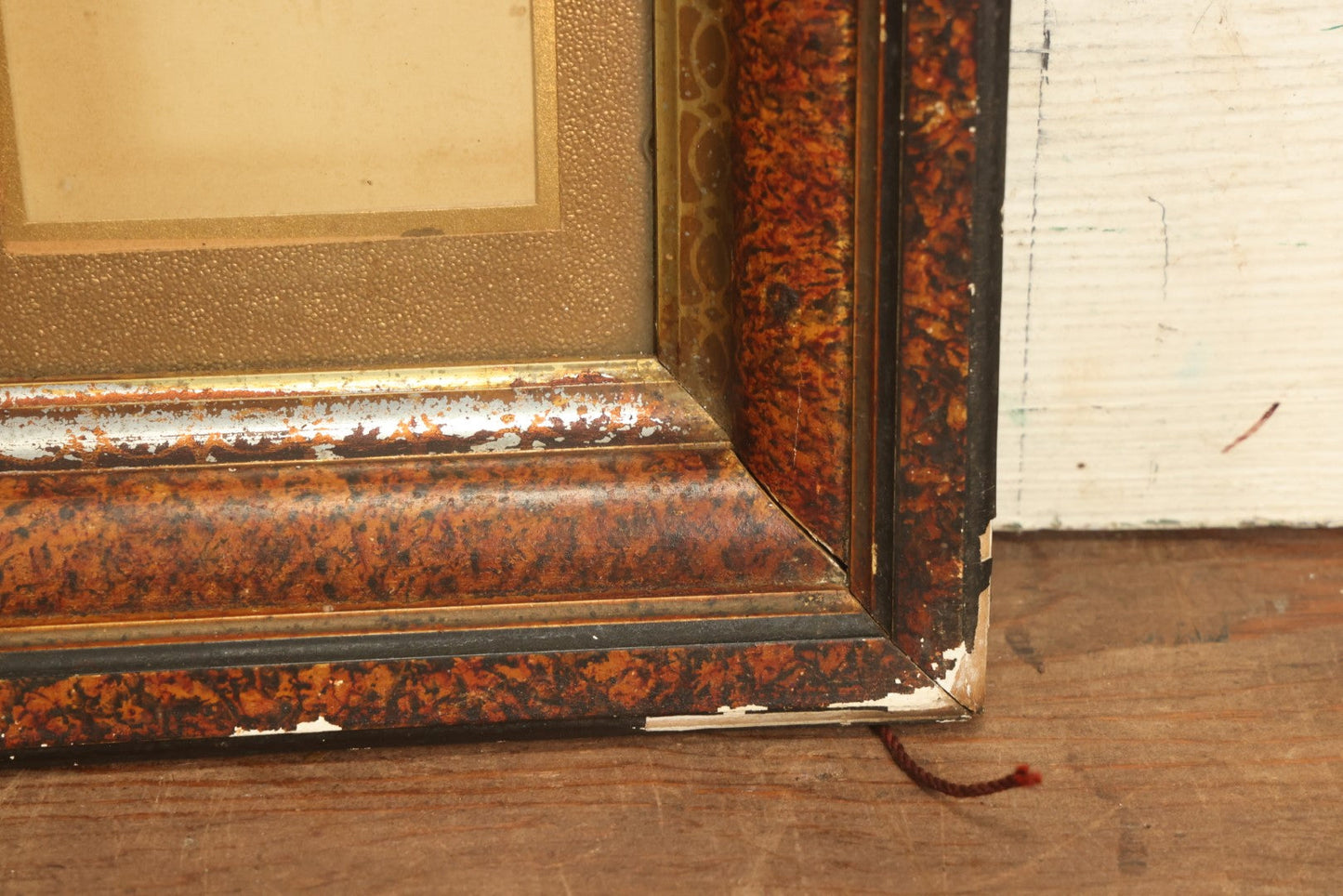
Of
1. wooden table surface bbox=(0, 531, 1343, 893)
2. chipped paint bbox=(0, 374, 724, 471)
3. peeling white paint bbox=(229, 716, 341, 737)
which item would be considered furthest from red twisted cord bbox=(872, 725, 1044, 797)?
peeling white paint bbox=(229, 716, 341, 737)

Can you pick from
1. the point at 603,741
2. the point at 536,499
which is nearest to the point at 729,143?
the point at 536,499

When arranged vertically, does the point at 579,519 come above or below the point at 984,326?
below

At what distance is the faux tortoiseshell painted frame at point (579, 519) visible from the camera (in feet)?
2.08

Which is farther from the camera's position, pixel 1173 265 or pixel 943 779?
pixel 1173 265

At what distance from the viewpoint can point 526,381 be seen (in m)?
0.69

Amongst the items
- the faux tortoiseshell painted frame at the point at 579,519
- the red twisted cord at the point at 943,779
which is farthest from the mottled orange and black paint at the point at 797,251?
the red twisted cord at the point at 943,779

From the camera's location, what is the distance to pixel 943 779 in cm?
62

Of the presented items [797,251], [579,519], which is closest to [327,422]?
[579,519]

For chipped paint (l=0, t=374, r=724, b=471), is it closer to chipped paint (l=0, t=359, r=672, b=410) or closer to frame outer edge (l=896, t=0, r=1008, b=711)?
chipped paint (l=0, t=359, r=672, b=410)

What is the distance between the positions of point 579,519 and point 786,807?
0.62 feet

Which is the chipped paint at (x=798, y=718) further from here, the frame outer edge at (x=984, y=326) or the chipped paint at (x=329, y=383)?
the chipped paint at (x=329, y=383)

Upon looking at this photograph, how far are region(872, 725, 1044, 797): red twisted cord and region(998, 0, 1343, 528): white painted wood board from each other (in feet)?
1.09

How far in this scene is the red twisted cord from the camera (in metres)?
0.56

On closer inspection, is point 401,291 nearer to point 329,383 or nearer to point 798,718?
point 329,383
